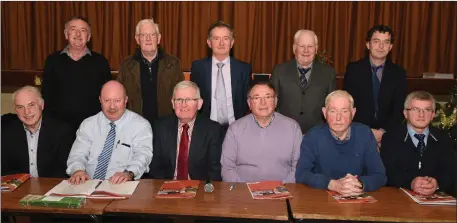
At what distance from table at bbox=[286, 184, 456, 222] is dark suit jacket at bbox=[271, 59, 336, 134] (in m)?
1.19

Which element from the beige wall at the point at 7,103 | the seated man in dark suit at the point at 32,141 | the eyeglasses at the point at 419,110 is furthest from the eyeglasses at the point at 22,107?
the beige wall at the point at 7,103

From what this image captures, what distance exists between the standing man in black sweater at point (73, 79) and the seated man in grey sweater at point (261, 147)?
139 centimetres

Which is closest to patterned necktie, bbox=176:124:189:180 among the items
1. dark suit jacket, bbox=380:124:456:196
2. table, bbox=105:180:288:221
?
table, bbox=105:180:288:221

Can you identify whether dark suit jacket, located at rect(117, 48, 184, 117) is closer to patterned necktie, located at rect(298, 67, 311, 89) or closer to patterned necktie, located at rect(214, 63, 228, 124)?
patterned necktie, located at rect(214, 63, 228, 124)

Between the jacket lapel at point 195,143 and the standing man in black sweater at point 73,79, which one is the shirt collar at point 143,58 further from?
the jacket lapel at point 195,143

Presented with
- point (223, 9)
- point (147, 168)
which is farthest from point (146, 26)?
point (223, 9)

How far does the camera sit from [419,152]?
3.04 metres

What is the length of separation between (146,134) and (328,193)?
1386 mm

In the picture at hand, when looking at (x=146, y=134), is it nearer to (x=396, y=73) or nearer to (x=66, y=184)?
(x=66, y=184)

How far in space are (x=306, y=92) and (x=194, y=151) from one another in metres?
1.05

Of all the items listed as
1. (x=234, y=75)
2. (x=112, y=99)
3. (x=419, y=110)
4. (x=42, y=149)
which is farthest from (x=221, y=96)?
(x=419, y=110)

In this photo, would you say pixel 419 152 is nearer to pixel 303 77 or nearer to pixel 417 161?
pixel 417 161

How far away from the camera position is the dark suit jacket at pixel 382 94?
3840 mm

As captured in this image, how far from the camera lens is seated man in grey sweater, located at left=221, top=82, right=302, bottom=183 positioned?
10.5 feet
